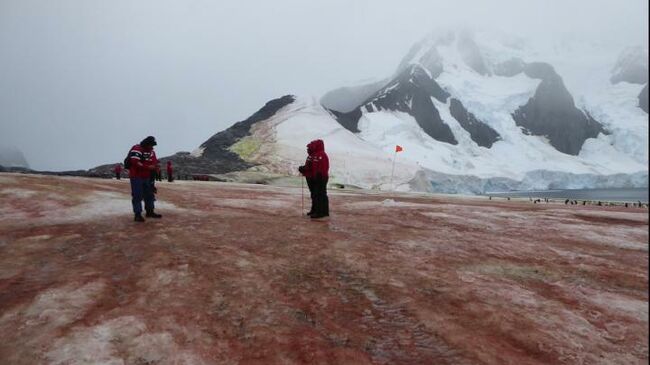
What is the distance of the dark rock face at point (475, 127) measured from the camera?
162 metres

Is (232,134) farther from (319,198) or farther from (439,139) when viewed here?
(439,139)

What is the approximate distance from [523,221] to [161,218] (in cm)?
1323

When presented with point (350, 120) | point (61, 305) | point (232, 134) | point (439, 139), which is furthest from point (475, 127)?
point (61, 305)

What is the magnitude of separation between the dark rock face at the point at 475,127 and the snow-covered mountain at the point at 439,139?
0.39m

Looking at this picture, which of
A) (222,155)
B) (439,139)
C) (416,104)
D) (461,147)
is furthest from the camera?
(416,104)

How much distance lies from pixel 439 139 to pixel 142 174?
473 ft

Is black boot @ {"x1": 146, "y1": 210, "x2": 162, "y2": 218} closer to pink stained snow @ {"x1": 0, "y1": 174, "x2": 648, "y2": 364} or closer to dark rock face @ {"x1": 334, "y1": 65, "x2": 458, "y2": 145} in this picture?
pink stained snow @ {"x1": 0, "y1": 174, "x2": 648, "y2": 364}

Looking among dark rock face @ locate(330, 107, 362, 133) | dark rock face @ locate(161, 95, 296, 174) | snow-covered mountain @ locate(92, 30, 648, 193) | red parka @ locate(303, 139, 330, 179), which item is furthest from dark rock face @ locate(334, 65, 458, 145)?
red parka @ locate(303, 139, 330, 179)

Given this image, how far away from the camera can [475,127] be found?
165375 millimetres

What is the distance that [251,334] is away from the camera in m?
5.54

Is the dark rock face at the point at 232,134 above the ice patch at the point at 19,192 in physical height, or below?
above

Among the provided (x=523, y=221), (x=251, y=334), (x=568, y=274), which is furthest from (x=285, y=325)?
(x=523, y=221)

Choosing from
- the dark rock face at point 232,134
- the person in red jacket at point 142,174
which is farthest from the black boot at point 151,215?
the dark rock face at point 232,134

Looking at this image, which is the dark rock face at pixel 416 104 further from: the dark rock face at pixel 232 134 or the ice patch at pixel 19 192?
the ice patch at pixel 19 192
